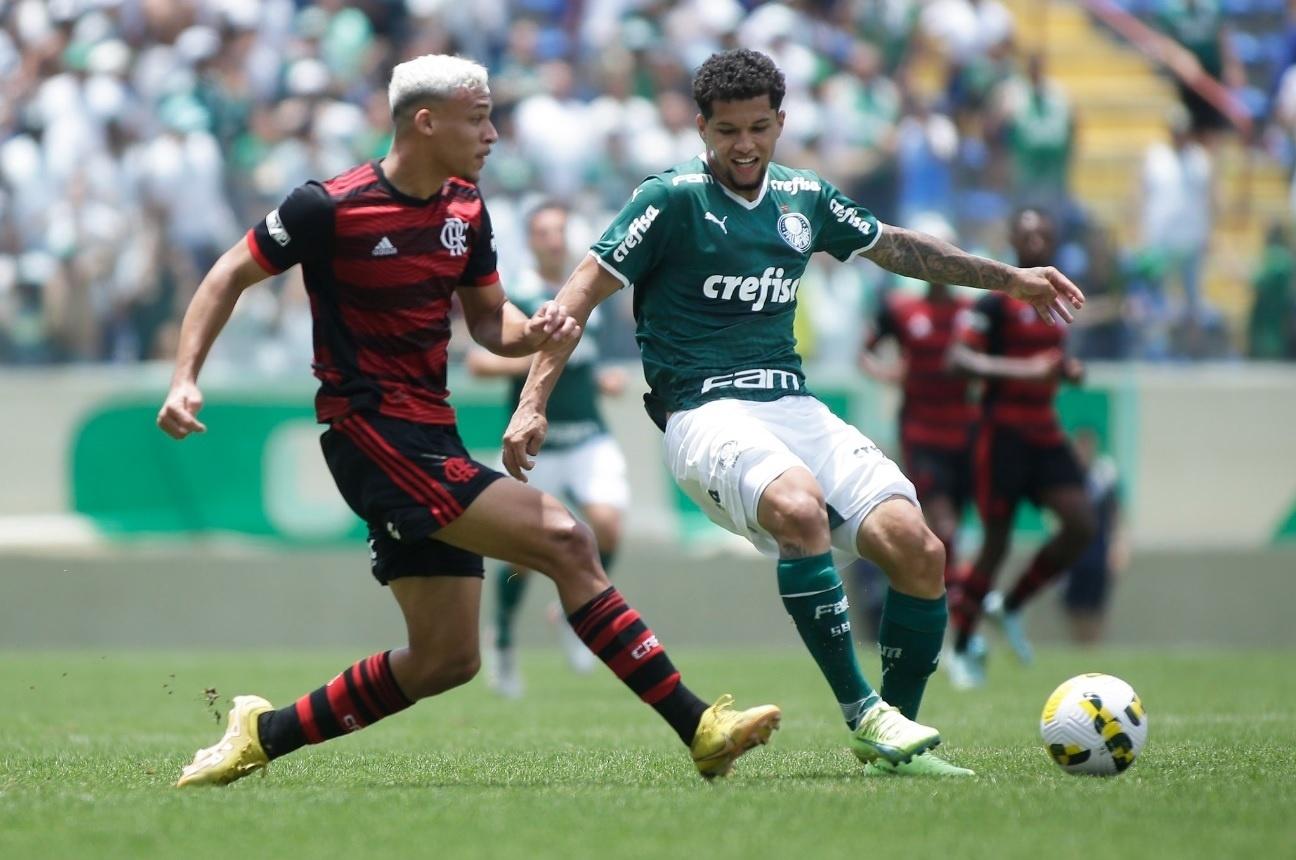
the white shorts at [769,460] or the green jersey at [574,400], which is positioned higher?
the white shorts at [769,460]

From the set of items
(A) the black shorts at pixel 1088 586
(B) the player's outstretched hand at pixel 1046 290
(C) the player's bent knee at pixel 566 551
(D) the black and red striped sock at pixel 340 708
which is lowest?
(A) the black shorts at pixel 1088 586

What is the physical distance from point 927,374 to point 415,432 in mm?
8279

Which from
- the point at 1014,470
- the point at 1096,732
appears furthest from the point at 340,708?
the point at 1014,470

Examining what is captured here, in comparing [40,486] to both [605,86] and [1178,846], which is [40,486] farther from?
[1178,846]

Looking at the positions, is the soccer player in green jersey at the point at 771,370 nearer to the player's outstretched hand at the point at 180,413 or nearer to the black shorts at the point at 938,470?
the player's outstretched hand at the point at 180,413

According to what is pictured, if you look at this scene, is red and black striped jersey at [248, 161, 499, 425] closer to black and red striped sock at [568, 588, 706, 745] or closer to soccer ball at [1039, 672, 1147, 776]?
black and red striped sock at [568, 588, 706, 745]

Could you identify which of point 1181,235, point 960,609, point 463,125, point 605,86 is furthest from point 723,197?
point 605,86

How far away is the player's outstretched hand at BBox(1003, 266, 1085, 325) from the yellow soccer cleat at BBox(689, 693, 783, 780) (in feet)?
6.53

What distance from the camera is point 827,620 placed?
662cm

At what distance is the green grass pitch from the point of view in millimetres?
5098

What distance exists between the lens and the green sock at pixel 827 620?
6.58m

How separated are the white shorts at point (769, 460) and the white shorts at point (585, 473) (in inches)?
200

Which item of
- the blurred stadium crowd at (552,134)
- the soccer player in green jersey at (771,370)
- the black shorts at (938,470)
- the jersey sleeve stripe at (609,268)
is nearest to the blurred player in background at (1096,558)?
the blurred stadium crowd at (552,134)

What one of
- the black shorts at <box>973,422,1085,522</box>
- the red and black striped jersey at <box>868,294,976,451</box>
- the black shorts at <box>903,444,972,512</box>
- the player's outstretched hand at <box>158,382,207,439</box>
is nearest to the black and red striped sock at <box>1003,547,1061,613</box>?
the black shorts at <box>973,422,1085,522</box>
